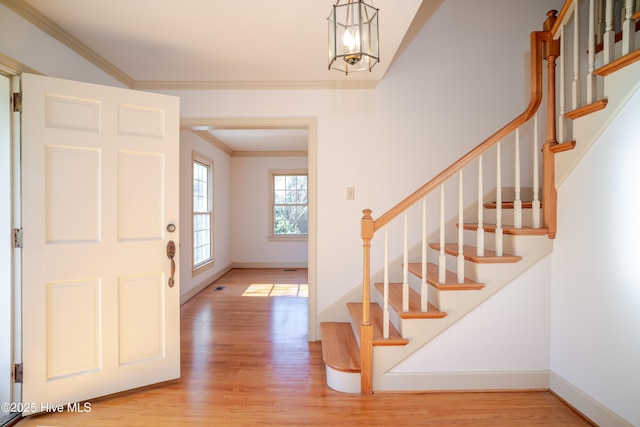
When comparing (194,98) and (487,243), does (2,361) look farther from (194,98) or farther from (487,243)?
(487,243)

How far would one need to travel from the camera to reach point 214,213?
632 centimetres

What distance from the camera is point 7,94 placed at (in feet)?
6.79

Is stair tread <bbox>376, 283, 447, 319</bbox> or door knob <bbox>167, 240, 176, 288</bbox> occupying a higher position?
door knob <bbox>167, 240, 176, 288</bbox>

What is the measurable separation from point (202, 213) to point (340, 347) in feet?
12.9

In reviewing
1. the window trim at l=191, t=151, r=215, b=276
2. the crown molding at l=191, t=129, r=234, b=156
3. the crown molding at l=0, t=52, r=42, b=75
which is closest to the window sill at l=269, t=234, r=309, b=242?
the window trim at l=191, t=151, r=215, b=276

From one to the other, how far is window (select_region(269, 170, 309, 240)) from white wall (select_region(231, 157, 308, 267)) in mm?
205

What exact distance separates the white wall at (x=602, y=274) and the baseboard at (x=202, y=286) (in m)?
4.17

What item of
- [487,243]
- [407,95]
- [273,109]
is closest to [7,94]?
[273,109]

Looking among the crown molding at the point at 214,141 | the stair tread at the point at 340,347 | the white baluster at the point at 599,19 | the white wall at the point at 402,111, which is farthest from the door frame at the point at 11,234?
the white baluster at the point at 599,19

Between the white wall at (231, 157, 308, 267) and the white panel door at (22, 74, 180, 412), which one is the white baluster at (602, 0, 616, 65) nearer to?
the white panel door at (22, 74, 180, 412)

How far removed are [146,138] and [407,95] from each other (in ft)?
7.68

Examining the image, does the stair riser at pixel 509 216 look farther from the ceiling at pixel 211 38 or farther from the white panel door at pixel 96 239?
the white panel door at pixel 96 239

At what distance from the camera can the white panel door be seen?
6.84 feet

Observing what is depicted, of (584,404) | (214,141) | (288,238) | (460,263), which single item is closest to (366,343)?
(460,263)
